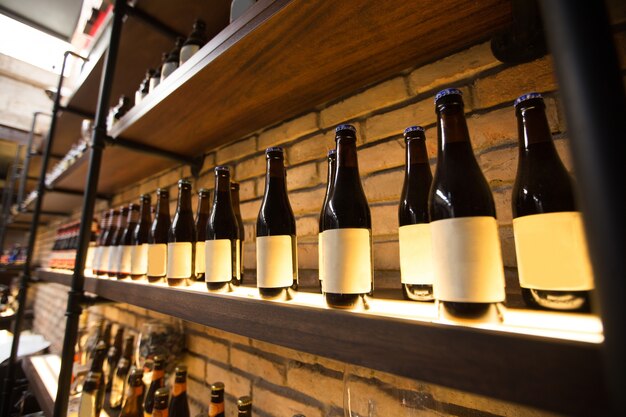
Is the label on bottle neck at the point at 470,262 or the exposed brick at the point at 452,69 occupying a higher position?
the exposed brick at the point at 452,69

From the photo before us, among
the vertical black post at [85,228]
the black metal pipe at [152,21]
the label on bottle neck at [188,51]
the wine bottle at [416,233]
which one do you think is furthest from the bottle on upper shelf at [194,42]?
the wine bottle at [416,233]

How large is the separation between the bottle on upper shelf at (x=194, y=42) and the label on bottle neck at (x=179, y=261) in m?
0.58

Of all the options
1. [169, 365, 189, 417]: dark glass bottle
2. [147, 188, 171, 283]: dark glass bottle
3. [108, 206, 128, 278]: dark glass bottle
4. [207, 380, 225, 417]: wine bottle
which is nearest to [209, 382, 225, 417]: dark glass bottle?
[207, 380, 225, 417]: wine bottle

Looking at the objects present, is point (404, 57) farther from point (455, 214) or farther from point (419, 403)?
point (419, 403)

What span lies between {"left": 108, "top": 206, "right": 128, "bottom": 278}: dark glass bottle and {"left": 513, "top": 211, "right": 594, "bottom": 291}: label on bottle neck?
47.0 inches

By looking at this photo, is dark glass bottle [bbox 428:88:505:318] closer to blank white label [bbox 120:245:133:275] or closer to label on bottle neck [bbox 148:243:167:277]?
label on bottle neck [bbox 148:243:167:277]

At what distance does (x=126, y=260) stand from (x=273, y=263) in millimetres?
806

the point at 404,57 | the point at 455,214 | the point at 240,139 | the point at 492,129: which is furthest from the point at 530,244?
the point at 240,139

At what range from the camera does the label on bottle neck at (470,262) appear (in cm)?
33

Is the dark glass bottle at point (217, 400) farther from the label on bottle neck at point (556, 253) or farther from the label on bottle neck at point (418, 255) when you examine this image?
the label on bottle neck at point (556, 253)

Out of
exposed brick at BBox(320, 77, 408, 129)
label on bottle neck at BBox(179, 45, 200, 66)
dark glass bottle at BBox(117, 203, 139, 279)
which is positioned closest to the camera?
exposed brick at BBox(320, 77, 408, 129)

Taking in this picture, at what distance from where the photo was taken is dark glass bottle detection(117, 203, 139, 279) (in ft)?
3.60

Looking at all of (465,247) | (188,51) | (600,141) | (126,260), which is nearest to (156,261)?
(126,260)

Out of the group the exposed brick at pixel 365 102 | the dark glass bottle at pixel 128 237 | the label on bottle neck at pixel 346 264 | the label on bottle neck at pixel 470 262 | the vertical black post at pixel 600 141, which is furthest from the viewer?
the dark glass bottle at pixel 128 237
